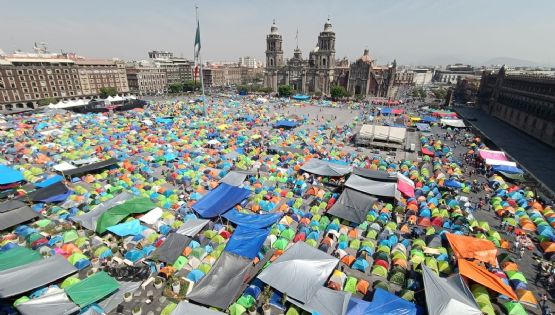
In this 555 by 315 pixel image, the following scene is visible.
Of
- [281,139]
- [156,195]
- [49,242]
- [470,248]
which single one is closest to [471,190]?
[470,248]

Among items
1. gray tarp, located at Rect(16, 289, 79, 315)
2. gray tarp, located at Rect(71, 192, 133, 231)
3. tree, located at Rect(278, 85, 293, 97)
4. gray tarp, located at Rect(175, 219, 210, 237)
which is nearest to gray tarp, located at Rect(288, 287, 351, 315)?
gray tarp, located at Rect(175, 219, 210, 237)

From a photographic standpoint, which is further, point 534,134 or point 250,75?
point 250,75

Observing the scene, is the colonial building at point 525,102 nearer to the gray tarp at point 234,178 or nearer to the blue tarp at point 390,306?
the blue tarp at point 390,306

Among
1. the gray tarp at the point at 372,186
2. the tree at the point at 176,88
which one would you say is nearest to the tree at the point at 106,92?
the tree at the point at 176,88

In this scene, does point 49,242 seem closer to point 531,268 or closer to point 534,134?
point 531,268

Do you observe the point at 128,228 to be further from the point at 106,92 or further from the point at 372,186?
the point at 106,92
